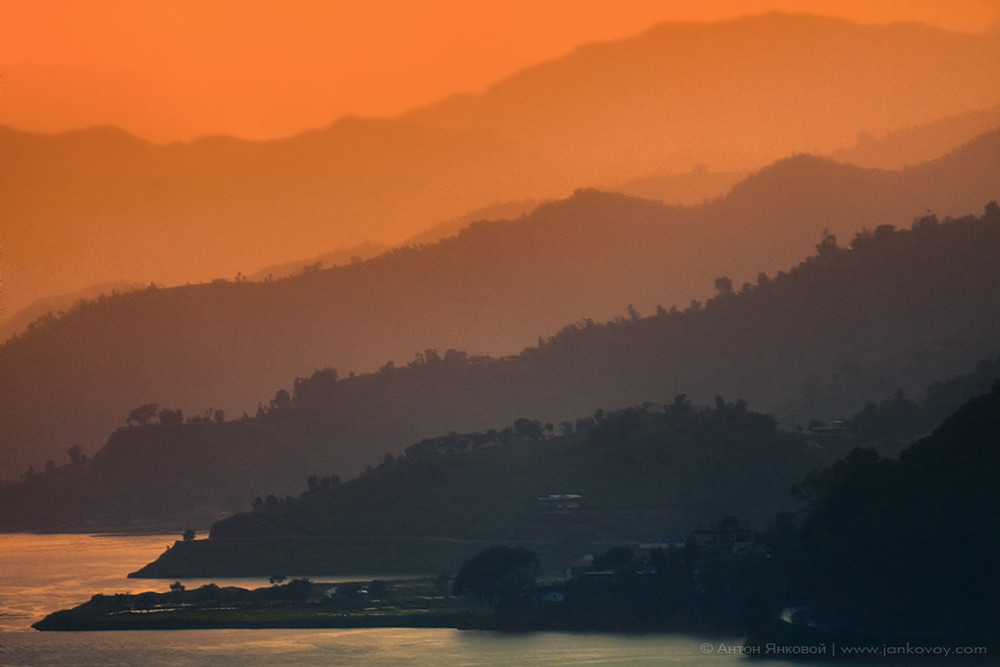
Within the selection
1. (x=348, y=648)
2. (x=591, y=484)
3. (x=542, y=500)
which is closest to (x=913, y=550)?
(x=348, y=648)

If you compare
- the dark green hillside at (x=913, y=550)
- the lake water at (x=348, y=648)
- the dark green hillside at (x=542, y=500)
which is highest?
the dark green hillside at (x=542, y=500)

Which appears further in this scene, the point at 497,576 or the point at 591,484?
the point at 591,484

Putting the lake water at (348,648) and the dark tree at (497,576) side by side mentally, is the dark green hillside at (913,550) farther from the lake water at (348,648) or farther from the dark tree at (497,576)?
the dark tree at (497,576)

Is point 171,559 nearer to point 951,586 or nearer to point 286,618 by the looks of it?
point 286,618

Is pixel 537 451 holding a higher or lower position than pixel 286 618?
higher

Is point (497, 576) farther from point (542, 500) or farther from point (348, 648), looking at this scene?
point (542, 500)

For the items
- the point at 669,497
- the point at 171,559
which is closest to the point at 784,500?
the point at 669,497

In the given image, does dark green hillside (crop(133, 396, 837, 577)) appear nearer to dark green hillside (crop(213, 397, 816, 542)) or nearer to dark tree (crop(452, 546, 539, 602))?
dark green hillside (crop(213, 397, 816, 542))

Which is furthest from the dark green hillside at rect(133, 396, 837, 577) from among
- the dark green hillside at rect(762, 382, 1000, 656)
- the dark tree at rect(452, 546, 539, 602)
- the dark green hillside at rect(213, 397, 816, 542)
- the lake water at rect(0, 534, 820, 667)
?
the dark green hillside at rect(762, 382, 1000, 656)

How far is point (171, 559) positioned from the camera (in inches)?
5773

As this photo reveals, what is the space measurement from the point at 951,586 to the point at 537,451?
284 feet

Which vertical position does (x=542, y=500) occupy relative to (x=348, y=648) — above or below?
above

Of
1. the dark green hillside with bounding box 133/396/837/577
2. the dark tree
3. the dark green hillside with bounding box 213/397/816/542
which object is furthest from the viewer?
the dark green hillside with bounding box 213/397/816/542

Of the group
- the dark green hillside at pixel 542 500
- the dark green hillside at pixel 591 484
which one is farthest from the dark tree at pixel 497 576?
the dark green hillside at pixel 591 484
